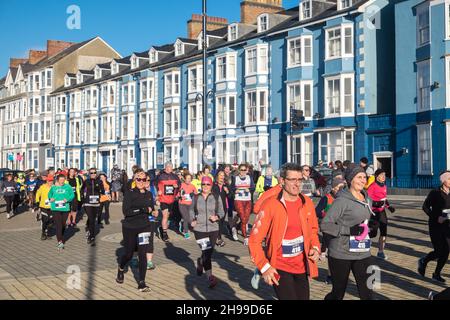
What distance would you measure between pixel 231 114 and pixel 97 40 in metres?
34.4

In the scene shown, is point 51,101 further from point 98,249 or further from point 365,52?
point 98,249

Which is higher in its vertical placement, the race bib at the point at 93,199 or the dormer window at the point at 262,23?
the dormer window at the point at 262,23

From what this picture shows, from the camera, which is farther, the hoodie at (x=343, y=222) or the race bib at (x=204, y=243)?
the race bib at (x=204, y=243)

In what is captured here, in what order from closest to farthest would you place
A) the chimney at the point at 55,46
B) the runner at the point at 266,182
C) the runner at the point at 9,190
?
the runner at the point at 266,182 < the runner at the point at 9,190 < the chimney at the point at 55,46

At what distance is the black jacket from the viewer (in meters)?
8.84

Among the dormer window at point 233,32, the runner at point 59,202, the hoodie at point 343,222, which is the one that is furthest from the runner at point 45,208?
the dormer window at point 233,32

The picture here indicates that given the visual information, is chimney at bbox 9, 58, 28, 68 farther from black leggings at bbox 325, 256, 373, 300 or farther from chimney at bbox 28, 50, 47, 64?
black leggings at bbox 325, 256, 373, 300

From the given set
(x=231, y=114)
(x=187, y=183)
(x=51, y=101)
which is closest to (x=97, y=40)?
(x=51, y=101)

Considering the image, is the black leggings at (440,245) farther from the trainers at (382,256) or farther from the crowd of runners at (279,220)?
the trainers at (382,256)

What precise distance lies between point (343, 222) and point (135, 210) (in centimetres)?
381

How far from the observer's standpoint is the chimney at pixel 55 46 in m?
74.3

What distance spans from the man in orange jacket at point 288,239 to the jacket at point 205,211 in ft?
13.2

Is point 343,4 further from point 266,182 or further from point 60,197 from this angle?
point 60,197

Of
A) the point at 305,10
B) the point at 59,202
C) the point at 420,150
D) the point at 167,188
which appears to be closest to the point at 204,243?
the point at 59,202
